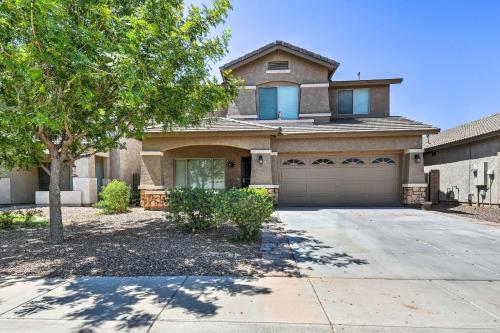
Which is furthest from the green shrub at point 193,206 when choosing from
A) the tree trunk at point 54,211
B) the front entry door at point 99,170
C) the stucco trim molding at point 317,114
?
the front entry door at point 99,170

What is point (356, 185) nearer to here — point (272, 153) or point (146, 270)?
point (272, 153)

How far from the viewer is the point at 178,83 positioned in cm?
744

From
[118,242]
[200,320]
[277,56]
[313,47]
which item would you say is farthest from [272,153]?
[200,320]

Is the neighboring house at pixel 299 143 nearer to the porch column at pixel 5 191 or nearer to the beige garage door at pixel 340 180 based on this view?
the beige garage door at pixel 340 180

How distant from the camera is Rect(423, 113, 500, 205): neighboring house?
13.6 m

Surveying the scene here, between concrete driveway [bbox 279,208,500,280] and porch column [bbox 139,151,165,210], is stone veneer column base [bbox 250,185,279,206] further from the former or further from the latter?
porch column [bbox 139,151,165,210]

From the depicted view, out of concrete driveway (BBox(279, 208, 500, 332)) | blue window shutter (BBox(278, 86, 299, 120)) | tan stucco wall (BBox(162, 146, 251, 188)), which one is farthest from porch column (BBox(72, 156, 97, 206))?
concrete driveway (BBox(279, 208, 500, 332))

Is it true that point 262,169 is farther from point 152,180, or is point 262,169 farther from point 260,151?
point 152,180

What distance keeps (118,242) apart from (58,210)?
1.78 m

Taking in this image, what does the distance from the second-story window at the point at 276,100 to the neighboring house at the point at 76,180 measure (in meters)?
9.90

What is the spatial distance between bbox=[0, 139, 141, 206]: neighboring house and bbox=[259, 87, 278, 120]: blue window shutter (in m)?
9.80

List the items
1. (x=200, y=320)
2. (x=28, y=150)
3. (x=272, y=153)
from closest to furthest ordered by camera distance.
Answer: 1. (x=200, y=320)
2. (x=28, y=150)
3. (x=272, y=153)

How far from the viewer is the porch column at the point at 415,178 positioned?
44.2ft

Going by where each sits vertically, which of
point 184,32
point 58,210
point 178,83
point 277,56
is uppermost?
point 277,56
